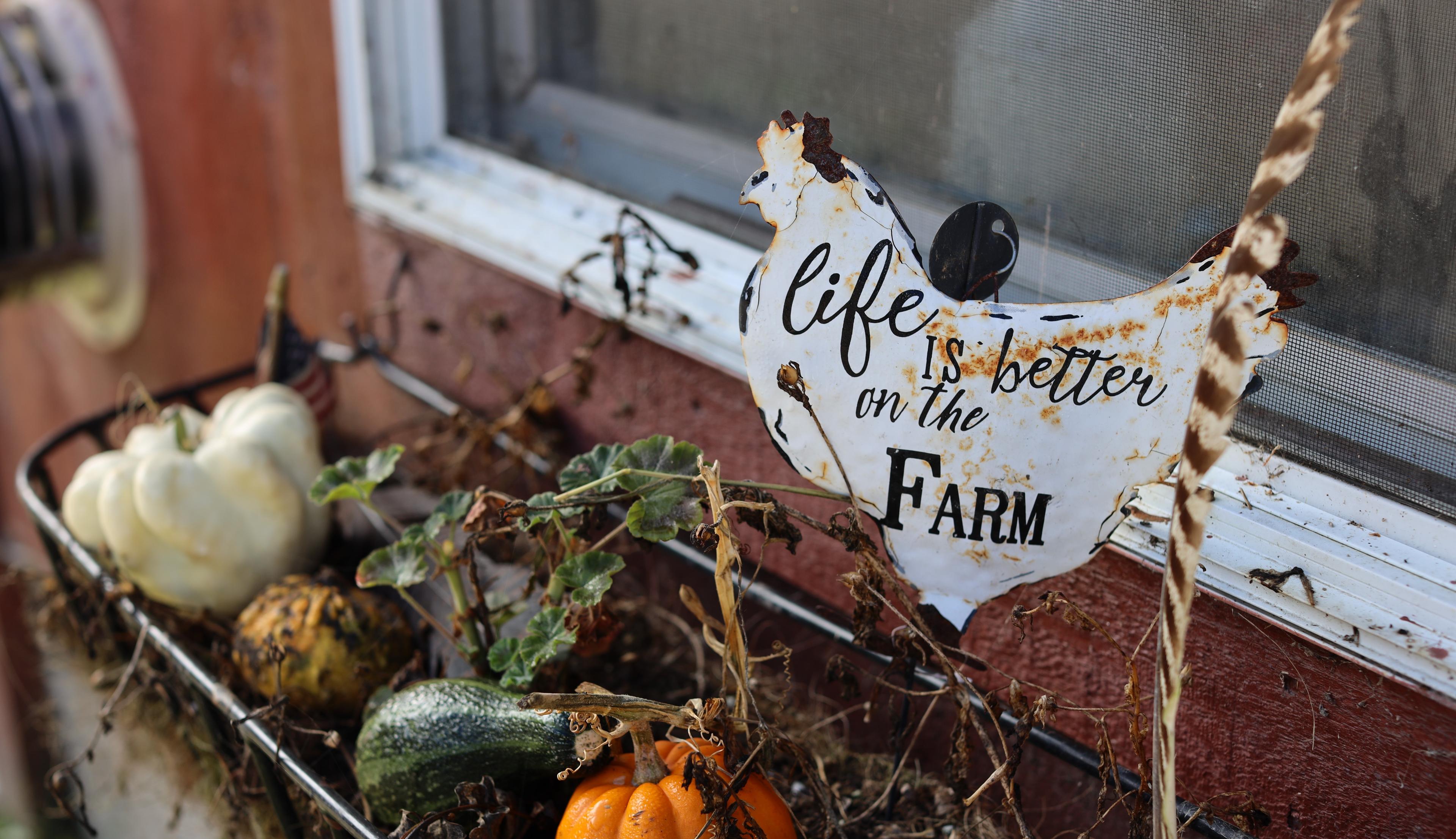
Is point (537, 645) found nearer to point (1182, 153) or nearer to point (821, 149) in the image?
point (821, 149)

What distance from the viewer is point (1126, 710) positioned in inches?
28.7

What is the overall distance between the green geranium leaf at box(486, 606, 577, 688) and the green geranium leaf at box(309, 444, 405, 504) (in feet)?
0.76

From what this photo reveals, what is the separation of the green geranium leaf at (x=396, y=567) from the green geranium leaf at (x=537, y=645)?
0.12 metres

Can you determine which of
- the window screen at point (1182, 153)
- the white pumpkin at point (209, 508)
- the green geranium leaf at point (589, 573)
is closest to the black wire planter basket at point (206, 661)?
the white pumpkin at point (209, 508)

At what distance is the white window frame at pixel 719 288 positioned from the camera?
0.75 m

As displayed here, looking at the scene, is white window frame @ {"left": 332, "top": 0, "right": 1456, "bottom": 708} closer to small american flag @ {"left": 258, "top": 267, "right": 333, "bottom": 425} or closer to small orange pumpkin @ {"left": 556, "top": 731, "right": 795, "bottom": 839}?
small american flag @ {"left": 258, "top": 267, "right": 333, "bottom": 425}

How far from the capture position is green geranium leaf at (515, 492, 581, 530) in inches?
32.1

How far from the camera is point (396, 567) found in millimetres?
948

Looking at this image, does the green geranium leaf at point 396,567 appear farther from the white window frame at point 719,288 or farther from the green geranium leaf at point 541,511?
the white window frame at point 719,288

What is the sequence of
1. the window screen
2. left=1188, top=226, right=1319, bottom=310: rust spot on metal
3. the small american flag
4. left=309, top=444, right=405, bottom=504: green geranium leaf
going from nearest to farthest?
left=1188, top=226, right=1319, bottom=310: rust spot on metal
the window screen
left=309, top=444, right=405, bottom=504: green geranium leaf
the small american flag

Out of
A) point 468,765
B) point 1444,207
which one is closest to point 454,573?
point 468,765

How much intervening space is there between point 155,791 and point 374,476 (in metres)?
0.59

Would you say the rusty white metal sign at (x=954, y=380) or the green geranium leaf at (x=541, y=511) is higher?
the rusty white metal sign at (x=954, y=380)

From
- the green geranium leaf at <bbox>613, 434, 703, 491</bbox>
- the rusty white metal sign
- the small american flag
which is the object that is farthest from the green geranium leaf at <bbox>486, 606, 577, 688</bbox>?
the small american flag
